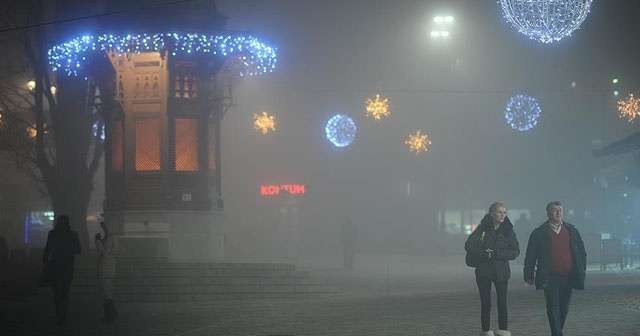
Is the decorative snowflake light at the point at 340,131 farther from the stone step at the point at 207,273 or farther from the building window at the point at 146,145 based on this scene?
the stone step at the point at 207,273

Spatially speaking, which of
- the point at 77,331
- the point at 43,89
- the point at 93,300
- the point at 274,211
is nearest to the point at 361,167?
the point at 274,211

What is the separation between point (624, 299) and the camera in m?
19.5

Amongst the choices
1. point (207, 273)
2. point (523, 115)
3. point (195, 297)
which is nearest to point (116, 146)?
point (207, 273)

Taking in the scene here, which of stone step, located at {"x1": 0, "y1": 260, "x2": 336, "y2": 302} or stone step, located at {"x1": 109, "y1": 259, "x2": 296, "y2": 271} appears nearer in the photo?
stone step, located at {"x1": 0, "y1": 260, "x2": 336, "y2": 302}

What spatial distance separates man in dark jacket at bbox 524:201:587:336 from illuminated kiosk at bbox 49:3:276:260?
1810 centimetres

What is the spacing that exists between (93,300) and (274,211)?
38721 millimetres

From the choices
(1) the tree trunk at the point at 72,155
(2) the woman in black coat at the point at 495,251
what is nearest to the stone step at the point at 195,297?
(1) the tree trunk at the point at 72,155

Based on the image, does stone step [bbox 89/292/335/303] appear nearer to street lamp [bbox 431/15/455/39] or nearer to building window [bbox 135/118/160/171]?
building window [bbox 135/118/160/171]

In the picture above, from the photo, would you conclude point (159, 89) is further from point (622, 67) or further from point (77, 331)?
point (622, 67)

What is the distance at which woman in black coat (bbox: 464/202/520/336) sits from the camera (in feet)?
41.1

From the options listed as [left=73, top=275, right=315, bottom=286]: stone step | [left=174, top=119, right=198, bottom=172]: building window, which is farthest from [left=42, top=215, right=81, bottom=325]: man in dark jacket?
[left=174, top=119, right=198, bottom=172]: building window

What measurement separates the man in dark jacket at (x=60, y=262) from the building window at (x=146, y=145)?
11747mm

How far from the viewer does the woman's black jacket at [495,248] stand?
12.5 metres

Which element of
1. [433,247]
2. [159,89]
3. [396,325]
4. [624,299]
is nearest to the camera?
[396,325]
